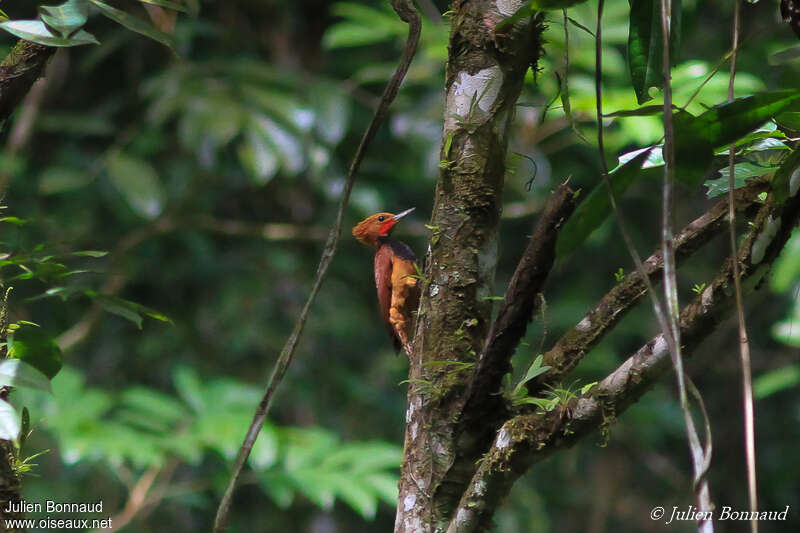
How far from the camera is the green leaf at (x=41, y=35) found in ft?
3.78

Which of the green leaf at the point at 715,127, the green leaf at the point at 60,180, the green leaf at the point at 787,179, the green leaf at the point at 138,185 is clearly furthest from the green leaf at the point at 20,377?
the green leaf at the point at 60,180

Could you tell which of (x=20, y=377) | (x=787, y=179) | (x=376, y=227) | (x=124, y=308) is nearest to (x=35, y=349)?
(x=124, y=308)

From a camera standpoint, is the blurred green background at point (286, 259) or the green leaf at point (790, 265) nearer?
the green leaf at point (790, 265)

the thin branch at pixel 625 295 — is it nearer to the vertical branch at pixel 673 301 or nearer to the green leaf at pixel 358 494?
the vertical branch at pixel 673 301

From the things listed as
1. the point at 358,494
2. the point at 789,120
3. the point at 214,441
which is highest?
the point at 789,120

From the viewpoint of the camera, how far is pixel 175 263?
17.1ft

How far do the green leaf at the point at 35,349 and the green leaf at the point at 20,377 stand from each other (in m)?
0.28

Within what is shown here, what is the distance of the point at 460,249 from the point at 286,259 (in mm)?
3731

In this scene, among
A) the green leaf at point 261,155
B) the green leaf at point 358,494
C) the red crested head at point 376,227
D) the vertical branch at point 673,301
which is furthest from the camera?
the green leaf at point 261,155

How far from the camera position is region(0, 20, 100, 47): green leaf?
1.15 m

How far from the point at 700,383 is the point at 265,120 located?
418 cm

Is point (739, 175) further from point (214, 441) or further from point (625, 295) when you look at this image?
point (214, 441)

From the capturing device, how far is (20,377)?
43.1 inches

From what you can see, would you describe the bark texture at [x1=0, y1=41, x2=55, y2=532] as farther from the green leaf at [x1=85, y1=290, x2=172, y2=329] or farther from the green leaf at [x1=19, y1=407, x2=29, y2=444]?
the green leaf at [x1=85, y1=290, x2=172, y2=329]
